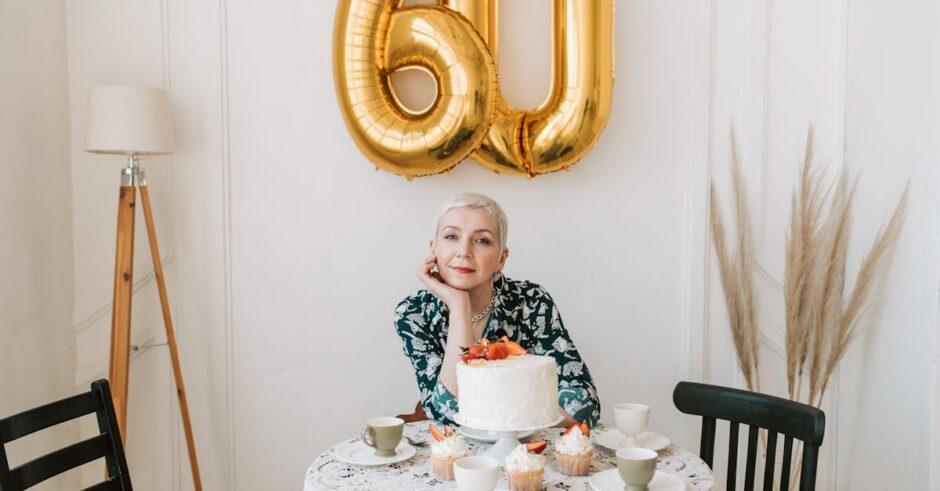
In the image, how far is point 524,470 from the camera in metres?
1.67

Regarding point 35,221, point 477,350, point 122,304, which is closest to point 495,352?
point 477,350

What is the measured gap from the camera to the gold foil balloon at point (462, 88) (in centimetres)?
267

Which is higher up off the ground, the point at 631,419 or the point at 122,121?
the point at 122,121

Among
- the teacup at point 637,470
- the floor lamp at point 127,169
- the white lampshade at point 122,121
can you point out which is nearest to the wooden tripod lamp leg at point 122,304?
the floor lamp at point 127,169

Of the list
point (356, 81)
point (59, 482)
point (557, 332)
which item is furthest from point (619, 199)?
point (59, 482)

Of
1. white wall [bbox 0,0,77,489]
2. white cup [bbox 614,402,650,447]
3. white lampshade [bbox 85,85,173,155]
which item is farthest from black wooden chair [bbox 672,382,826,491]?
white wall [bbox 0,0,77,489]

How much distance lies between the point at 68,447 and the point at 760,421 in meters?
1.75

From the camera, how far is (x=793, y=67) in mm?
2982

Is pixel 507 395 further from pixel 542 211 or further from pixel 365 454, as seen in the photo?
pixel 542 211

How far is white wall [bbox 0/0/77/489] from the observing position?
7.97 feet

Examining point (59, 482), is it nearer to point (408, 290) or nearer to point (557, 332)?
point (408, 290)

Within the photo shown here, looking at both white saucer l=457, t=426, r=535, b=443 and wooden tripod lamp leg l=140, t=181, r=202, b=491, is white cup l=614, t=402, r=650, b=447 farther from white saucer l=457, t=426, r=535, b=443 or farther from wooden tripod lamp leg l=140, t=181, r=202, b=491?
wooden tripod lamp leg l=140, t=181, r=202, b=491

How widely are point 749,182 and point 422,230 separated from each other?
1.23 meters

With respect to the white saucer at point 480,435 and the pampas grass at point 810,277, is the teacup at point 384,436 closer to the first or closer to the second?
the white saucer at point 480,435
